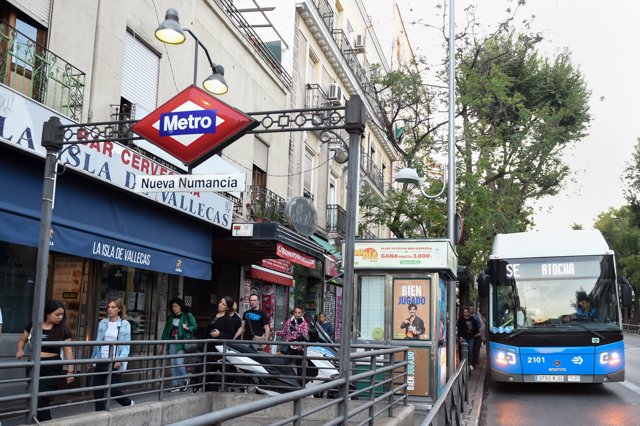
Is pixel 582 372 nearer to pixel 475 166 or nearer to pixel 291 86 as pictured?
pixel 475 166

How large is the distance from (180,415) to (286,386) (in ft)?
4.94

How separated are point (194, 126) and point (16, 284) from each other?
16.2 ft

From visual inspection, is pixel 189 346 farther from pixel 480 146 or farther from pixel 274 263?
pixel 480 146

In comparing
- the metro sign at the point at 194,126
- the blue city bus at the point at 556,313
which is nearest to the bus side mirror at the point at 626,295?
the blue city bus at the point at 556,313

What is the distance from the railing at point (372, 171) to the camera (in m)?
30.4

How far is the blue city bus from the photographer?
12.8m

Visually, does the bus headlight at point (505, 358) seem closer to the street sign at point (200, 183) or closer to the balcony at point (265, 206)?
the balcony at point (265, 206)

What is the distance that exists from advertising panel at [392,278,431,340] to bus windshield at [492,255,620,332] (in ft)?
9.90

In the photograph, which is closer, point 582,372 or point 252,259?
point 582,372

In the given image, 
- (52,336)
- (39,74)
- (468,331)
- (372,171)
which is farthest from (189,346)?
(372,171)

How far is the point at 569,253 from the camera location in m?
13.5

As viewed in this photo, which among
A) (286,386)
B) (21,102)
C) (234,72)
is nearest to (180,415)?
(286,386)

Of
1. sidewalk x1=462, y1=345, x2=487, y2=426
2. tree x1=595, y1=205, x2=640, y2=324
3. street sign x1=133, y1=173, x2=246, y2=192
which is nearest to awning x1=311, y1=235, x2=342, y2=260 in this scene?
sidewalk x1=462, y1=345, x2=487, y2=426

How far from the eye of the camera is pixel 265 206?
18.5m
